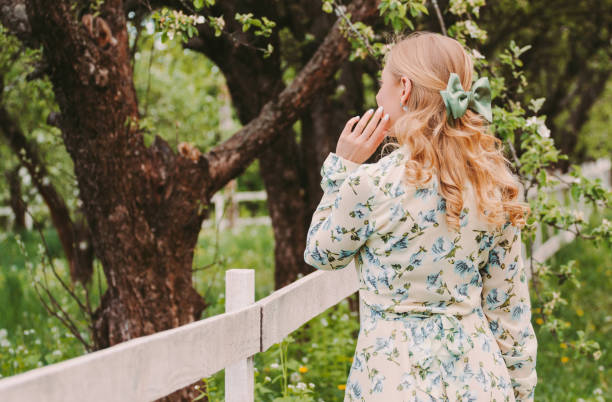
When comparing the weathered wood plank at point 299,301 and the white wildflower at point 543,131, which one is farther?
the white wildflower at point 543,131

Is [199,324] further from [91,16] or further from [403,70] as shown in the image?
[91,16]

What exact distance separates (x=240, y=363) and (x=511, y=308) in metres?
0.89

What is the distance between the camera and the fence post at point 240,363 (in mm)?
2094

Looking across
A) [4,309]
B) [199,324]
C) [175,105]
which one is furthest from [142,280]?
[175,105]

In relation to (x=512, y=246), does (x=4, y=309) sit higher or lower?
lower

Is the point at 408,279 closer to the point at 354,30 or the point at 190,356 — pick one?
the point at 190,356

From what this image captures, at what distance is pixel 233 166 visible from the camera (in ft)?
12.6

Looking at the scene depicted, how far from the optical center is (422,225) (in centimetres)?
176

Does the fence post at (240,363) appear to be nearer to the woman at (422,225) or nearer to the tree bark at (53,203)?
Result: the woman at (422,225)

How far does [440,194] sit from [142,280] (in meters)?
2.21

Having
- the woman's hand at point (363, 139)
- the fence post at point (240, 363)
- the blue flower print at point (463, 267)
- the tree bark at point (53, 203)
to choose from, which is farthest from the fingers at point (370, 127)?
the tree bark at point (53, 203)

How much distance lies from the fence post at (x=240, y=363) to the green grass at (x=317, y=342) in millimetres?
769

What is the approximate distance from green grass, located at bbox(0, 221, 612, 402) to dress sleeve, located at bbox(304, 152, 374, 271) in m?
1.23

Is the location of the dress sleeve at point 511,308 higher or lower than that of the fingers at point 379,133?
lower
